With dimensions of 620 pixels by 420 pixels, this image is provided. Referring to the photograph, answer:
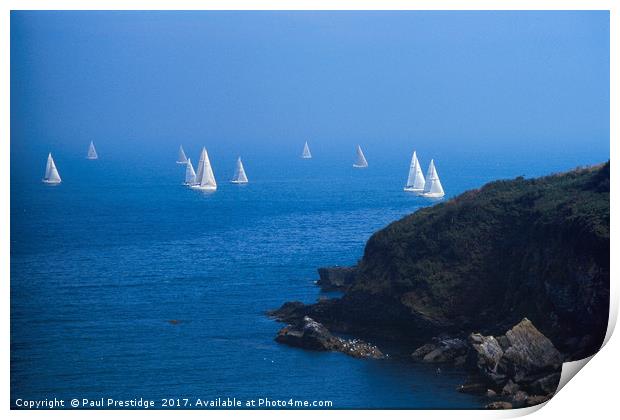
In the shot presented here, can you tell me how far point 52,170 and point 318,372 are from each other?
9.74 meters

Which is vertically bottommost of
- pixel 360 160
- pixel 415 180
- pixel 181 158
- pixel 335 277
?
pixel 335 277

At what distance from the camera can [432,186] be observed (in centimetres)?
3516

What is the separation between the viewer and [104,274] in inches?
873

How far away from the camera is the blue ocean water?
16766 mm

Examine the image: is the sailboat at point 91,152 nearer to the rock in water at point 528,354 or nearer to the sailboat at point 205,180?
the rock in water at point 528,354

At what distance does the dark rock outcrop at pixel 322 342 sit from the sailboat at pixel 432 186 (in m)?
15.8

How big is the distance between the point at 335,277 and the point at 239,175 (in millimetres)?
21017

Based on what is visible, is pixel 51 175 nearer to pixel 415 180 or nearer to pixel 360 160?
pixel 415 180

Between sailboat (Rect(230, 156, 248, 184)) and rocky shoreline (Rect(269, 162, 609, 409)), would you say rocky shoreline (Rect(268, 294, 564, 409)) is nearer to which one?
rocky shoreline (Rect(269, 162, 609, 409))

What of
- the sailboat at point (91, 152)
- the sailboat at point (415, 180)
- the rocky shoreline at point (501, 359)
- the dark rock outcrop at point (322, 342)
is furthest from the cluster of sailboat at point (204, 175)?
the rocky shoreline at point (501, 359)

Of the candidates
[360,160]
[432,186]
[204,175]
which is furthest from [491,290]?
[204,175]

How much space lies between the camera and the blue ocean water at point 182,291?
16.8 m

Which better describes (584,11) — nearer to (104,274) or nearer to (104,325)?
(104,325)
